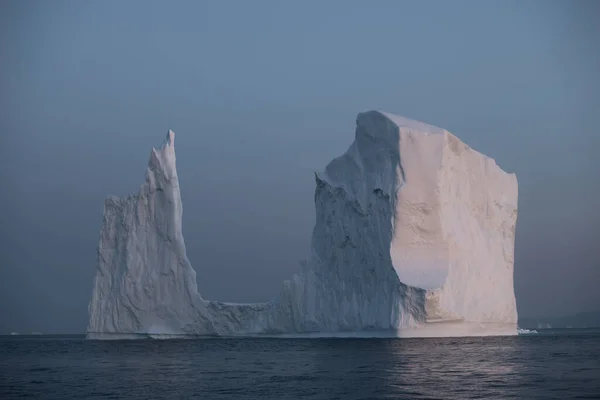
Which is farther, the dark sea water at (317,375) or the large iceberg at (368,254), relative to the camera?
the large iceberg at (368,254)

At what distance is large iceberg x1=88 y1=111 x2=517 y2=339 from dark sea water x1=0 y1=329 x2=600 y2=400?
8.83ft

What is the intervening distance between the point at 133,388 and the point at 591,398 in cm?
797

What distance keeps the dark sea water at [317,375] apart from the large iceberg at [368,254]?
2692mm

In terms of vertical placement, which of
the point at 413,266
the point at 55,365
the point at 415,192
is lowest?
the point at 55,365

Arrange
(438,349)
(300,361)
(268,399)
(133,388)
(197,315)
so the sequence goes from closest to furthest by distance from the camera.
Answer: (268,399)
(133,388)
(300,361)
(438,349)
(197,315)

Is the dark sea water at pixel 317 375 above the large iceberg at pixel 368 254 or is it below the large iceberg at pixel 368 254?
below

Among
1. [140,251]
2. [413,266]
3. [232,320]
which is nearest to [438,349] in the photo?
[413,266]

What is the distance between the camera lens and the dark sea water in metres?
14.1

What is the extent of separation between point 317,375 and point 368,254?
12.1 m

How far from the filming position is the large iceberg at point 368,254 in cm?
2828

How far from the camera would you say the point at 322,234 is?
3219cm

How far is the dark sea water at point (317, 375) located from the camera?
14.1 metres

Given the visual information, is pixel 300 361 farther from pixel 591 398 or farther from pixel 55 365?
pixel 591 398

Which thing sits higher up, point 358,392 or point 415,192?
point 415,192
